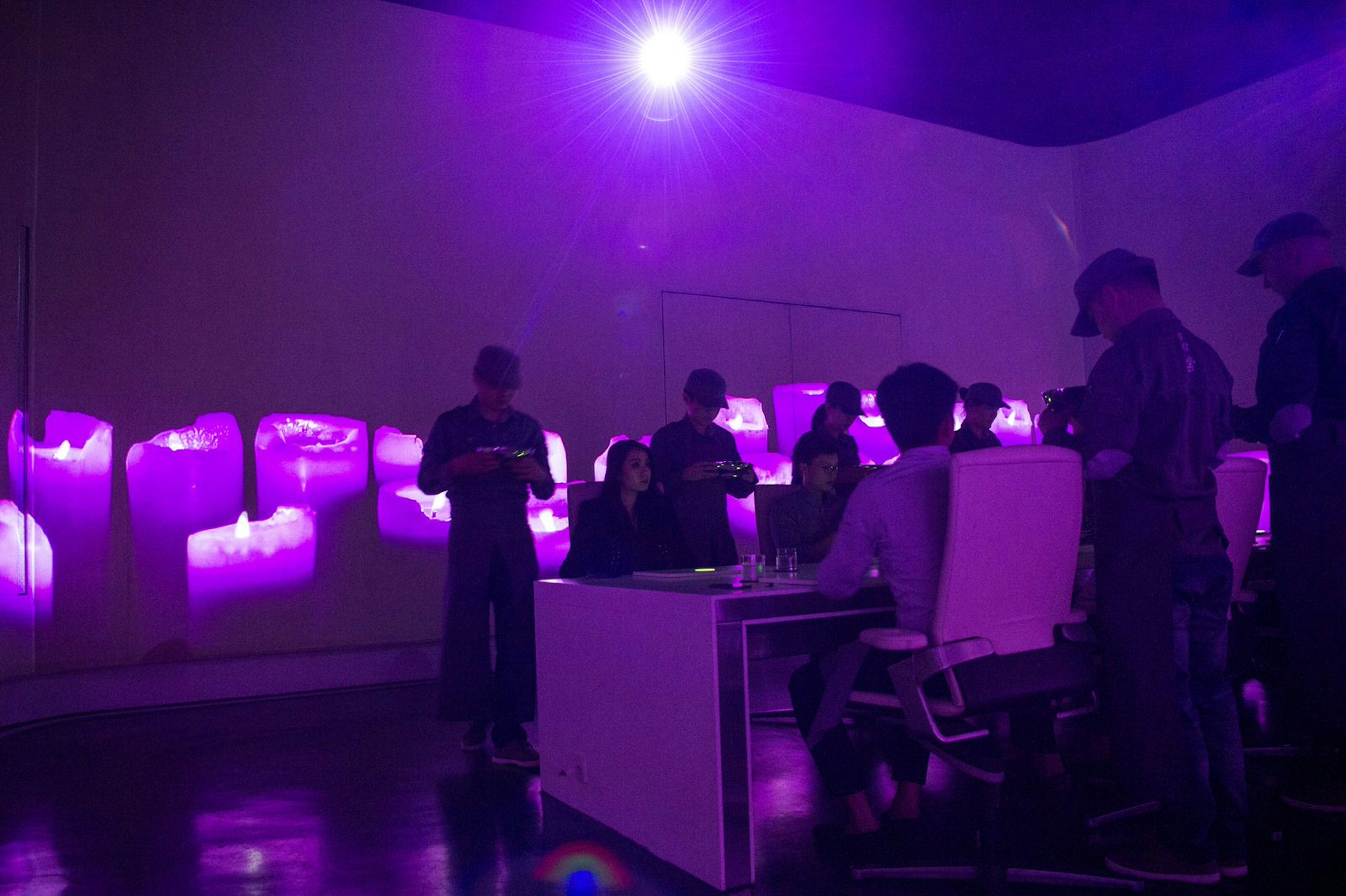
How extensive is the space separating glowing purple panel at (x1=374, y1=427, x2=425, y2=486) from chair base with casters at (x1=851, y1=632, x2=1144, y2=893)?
11.8 feet

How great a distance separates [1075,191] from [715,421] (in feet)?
13.2

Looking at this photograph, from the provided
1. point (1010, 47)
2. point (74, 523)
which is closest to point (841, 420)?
point (1010, 47)

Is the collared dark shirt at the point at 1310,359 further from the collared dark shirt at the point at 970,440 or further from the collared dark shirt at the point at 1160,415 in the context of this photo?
the collared dark shirt at the point at 970,440

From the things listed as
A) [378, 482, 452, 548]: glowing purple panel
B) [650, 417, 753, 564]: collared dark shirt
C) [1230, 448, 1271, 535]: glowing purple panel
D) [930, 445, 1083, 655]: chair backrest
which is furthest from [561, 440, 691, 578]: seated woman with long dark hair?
[1230, 448, 1271, 535]: glowing purple panel

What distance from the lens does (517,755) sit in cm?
342

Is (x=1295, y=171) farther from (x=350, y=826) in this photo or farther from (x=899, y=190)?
(x=350, y=826)

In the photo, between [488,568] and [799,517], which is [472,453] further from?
[799,517]

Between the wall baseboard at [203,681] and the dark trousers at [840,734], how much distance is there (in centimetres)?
312

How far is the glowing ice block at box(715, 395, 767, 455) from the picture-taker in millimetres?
6043

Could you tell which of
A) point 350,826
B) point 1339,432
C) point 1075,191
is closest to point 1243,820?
point 1339,432

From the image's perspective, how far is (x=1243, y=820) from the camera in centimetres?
226

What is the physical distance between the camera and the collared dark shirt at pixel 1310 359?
8.82 feet

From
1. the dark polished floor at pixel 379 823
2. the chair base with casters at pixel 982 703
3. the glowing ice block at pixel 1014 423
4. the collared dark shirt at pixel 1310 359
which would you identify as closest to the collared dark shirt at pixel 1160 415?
the chair base with casters at pixel 982 703

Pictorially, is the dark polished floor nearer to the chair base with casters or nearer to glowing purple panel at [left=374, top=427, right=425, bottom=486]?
the chair base with casters
